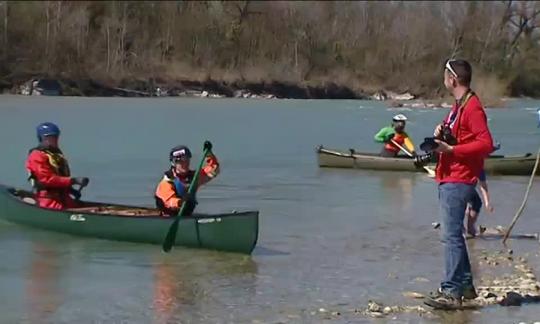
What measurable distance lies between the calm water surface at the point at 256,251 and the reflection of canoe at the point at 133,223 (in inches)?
4.3

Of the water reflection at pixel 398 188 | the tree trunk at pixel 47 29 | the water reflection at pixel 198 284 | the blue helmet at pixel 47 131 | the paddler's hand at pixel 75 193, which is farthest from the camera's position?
the tree trunk at pixel 47 29

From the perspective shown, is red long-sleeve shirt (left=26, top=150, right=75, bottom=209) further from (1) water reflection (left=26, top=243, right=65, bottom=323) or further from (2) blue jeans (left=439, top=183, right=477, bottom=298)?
(2) blue jeans (left=439, top=183, right=477, bottom=298)

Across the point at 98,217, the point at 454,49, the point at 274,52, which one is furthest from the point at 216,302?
the point at 454,49

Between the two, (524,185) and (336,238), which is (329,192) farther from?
(336,238)

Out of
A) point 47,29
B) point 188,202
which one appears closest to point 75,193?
point 188,202

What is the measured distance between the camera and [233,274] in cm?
844

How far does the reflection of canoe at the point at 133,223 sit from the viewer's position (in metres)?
9.00

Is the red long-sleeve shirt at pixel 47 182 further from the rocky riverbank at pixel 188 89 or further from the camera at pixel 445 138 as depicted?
the rocky riverbank at pixel 188 89

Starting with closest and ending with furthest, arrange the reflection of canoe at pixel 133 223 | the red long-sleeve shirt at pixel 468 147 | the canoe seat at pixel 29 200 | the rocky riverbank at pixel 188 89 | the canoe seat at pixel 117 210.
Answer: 1. the red long-sleeve shirt at pixel 468 147
2. the reflection of canoe at pixel 133 223
3. the canoe seat at pixel 117 210
4. the canoe seat at pixel 29 200
5. the rocky riverbank at pixel 188 89

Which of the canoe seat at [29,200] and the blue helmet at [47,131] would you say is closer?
the blue helmet at [47,131]

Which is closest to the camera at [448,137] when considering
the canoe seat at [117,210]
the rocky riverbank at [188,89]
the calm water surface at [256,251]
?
the calm water surface at [256,251]

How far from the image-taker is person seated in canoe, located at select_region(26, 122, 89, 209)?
10148mm

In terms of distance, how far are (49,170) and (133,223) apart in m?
1.25

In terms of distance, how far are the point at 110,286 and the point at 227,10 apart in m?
62.4
